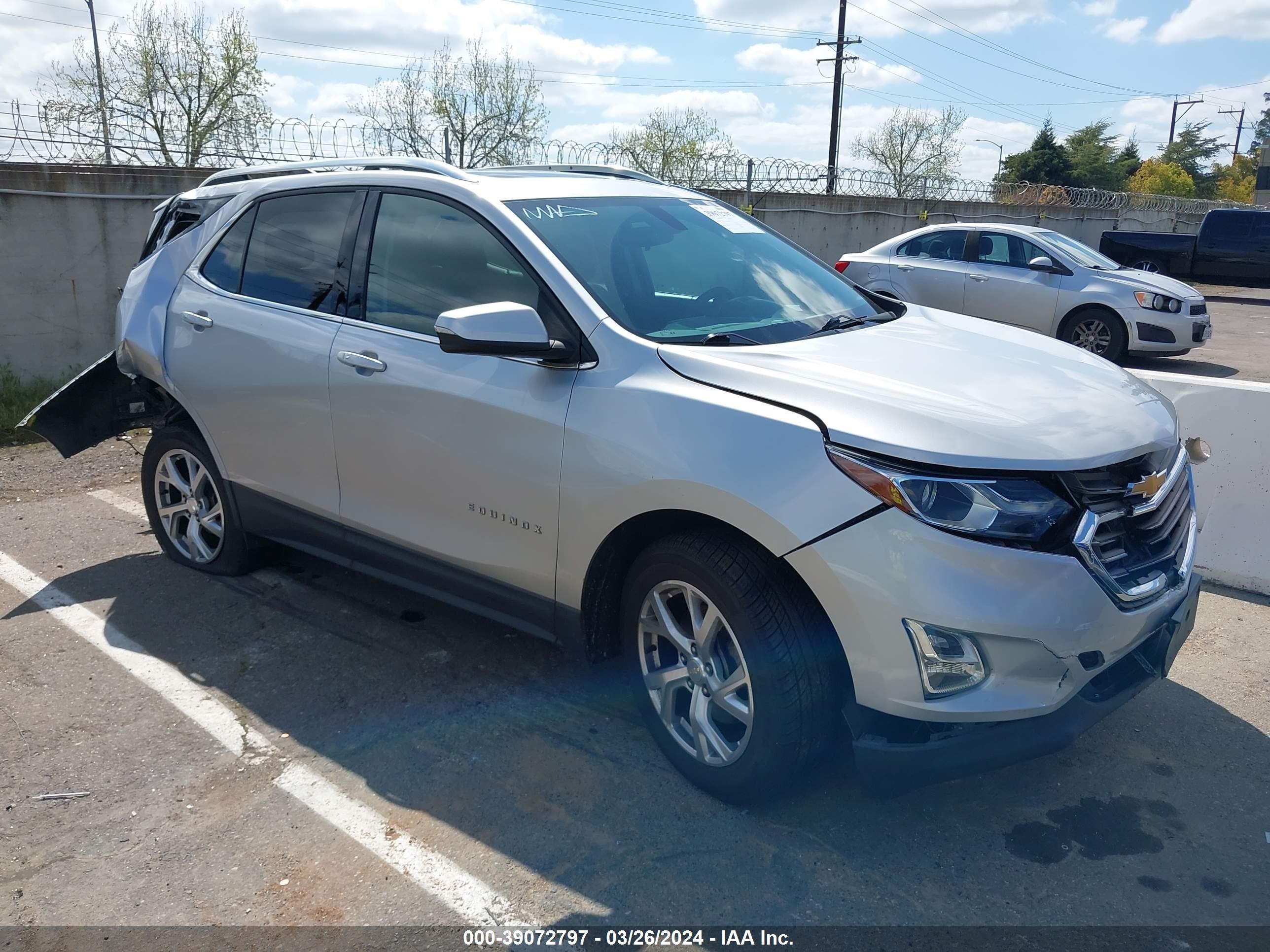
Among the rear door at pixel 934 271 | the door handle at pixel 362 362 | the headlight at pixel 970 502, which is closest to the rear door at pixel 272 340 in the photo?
the door handle at pixel 362 362

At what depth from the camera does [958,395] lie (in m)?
2.91

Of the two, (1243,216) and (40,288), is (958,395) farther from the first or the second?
(1243,216)

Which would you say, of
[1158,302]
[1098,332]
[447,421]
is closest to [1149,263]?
[1158,302]

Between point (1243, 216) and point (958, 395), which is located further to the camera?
point (1243, 216)

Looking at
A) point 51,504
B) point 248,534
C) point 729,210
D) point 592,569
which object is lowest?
point 51,504

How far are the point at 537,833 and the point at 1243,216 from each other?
2154 cm

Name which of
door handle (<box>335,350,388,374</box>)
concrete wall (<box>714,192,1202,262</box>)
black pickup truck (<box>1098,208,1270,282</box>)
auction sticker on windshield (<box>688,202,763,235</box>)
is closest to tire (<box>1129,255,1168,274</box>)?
black pickup truck (<box>1098,208,1270,282</box>)

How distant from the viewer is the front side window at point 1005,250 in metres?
12.2

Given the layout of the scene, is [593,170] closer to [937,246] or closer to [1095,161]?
[937,246]

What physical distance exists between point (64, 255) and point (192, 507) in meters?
5.33

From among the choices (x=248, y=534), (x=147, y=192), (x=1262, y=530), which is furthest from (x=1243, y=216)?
(x=248, y=534)

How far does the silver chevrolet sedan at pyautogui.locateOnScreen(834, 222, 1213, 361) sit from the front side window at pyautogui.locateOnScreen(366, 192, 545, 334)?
854 centimetres

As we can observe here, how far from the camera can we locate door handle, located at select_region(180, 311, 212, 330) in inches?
181

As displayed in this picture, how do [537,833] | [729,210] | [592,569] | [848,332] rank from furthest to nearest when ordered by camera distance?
1. [729,210]
2. [848,332]
3. [592,569]
4. [537,833]
